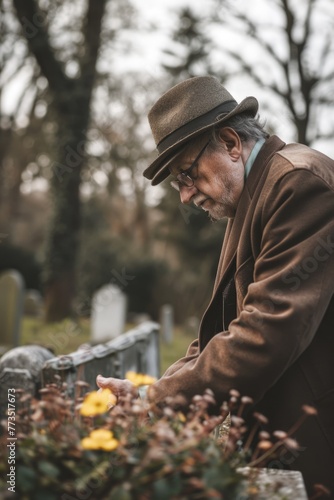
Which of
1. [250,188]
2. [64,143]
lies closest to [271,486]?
[250,188]

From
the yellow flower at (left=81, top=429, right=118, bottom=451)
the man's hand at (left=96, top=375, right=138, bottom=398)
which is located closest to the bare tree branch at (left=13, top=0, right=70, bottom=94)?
the man's hand at (left=96, top=375, right=138, bottom=398)

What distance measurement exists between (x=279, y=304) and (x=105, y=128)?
75.5ft

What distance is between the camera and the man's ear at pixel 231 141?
8.21 feet

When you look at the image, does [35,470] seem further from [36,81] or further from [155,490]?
[36,81]

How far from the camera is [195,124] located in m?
2.53

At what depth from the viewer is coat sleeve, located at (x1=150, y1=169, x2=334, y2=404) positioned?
2018 mm

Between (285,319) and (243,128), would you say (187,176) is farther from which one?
(285,319)

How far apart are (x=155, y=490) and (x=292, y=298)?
0.83 metres

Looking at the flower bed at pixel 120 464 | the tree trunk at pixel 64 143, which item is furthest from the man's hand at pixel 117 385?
the tree trunk at pixel 64 143

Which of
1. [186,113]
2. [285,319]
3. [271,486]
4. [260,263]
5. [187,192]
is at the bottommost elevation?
[271,486]

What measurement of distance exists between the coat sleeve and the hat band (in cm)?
49

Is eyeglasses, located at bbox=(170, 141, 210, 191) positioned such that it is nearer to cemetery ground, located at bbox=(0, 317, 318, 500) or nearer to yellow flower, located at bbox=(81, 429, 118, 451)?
cemetery ground, located at bbox=(0, 317, 318, 500)

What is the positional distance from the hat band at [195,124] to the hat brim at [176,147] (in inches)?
1.0

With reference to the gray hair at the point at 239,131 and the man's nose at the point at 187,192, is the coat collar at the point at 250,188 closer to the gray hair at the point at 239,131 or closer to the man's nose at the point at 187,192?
the gray hair at the point at 239,131
